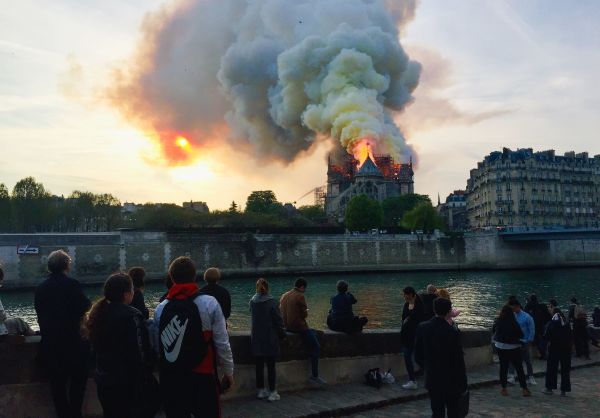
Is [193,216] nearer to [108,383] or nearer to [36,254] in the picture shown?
[36,254]

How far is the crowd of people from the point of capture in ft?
15.0

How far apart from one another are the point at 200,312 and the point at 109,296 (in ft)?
2.85

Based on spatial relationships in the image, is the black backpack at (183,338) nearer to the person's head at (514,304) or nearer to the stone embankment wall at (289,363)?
the stone embankment wall at (289,363)

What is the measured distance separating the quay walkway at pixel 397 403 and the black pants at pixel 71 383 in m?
1.84

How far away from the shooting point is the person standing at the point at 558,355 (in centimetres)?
921

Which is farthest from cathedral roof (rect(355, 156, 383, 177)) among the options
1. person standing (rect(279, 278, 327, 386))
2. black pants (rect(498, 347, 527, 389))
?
person standing (rect(279, 278, 327, 386))

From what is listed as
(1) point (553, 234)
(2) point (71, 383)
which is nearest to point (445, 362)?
(2) point (71, 383)

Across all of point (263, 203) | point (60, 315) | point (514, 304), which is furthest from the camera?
point (263, 203)

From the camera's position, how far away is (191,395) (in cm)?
457

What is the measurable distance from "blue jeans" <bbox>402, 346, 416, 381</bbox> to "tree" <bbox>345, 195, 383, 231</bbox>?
→ 75.7 m

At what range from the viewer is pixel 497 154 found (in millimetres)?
99312

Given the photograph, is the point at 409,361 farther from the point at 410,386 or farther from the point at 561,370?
the point at 561,370

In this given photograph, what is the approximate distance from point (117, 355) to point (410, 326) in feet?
18.5

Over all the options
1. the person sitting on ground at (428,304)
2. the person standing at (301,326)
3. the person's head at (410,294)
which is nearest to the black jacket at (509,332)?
the person sitting on ground at (428,304)
